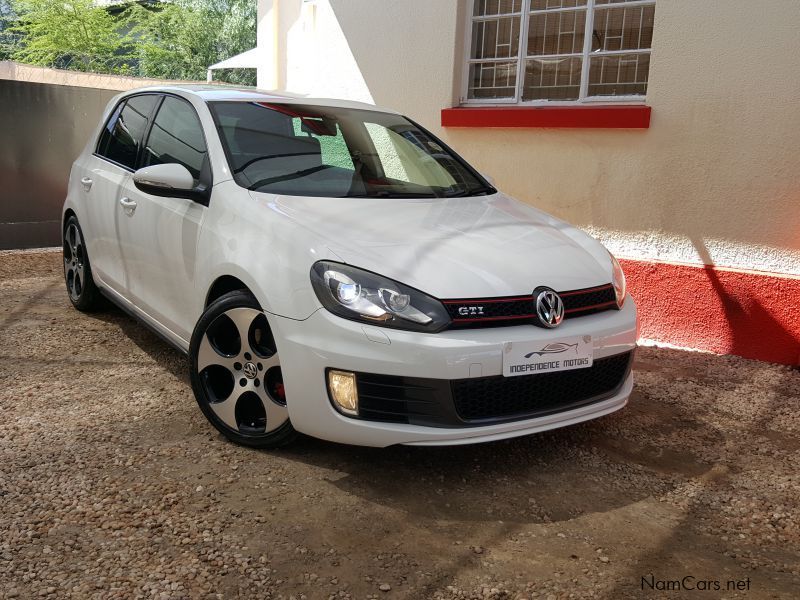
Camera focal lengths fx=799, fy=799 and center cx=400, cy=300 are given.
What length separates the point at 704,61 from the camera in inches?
209

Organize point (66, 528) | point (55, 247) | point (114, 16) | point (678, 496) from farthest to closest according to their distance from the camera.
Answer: point (114, 16) → point (55, 247) → point (678, 496) → point (66, 528)

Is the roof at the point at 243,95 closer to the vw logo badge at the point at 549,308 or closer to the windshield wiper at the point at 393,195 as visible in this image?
the windshield wiper at the point at 393,195

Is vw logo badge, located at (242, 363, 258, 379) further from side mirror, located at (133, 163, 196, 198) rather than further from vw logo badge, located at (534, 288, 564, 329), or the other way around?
vw logo badge, located at (534, 288, 564, 329)

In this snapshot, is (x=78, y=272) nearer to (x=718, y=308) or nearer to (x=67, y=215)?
(x=67, y=215)

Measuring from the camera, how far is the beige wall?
505 cm

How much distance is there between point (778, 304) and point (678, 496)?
2.33m

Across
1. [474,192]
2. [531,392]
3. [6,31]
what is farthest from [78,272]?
[6,31]

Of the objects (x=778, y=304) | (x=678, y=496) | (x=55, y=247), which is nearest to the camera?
(x=678, y=496)

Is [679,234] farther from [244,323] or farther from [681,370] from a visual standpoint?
[244,323]

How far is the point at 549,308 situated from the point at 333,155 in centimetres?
150

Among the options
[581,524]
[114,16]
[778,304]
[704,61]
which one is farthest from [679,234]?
[114,16]

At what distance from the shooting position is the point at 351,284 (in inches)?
121

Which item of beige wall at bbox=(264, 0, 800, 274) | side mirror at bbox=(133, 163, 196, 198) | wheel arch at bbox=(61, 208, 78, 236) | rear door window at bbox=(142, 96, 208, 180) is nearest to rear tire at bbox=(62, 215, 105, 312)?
wheel arch at bbox=(61, 208, 78, 236)

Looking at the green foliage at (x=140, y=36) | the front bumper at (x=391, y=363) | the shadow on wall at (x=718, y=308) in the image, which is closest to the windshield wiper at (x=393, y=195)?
the front bumper at (x=391, y=363)
